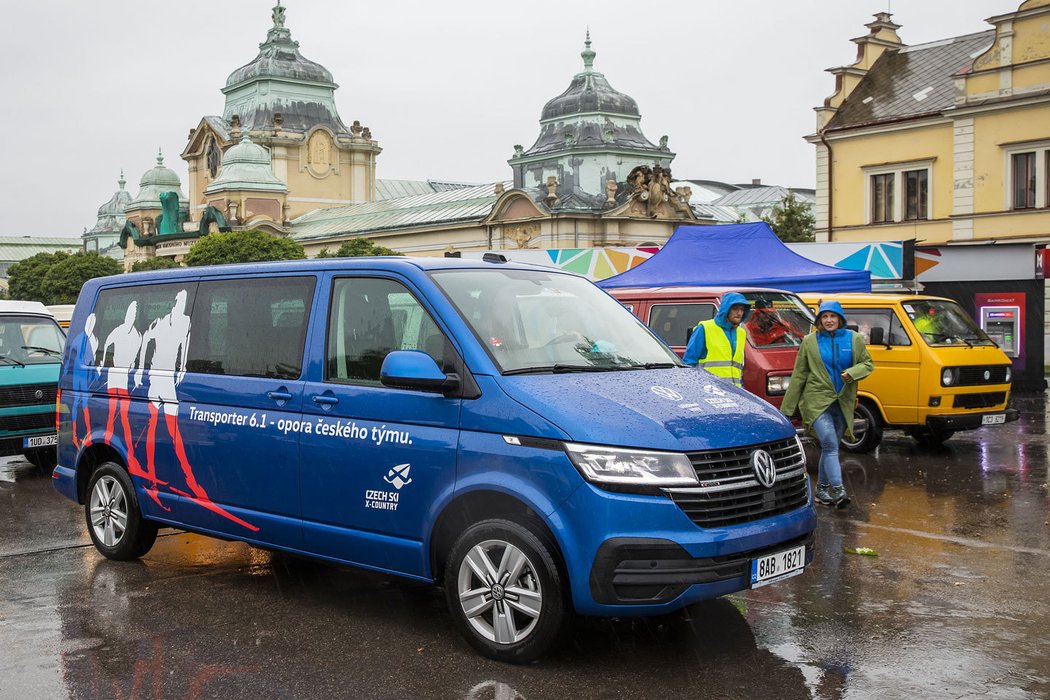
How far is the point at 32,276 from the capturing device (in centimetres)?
7238

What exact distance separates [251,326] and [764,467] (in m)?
3.27

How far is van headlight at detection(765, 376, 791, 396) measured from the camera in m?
12.3

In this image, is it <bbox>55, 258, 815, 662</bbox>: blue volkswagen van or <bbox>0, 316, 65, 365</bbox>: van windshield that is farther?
<bbox>0, 316, 65, 365</bbox>: van windshield

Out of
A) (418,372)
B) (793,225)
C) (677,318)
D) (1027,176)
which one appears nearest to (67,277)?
(793,225)

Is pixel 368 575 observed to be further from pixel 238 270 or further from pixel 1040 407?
pixel 1040 407

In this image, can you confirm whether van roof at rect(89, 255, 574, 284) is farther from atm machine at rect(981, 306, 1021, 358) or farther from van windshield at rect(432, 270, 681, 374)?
atm machine at rect(981, 306, 1021, 358)

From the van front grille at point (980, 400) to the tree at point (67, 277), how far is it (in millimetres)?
63402

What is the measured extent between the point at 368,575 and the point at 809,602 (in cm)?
291

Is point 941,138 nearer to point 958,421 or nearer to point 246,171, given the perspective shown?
point 958,421

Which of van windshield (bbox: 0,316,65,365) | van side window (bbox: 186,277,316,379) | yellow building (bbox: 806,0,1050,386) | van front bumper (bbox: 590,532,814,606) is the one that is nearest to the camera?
van front bumper (bbox: 590,532,814,606)

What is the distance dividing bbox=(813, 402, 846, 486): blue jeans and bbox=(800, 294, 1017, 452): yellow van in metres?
3.45

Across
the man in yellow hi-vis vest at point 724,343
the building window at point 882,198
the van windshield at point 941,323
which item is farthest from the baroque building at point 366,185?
the man in yellow hi-vis vest at point 724,343

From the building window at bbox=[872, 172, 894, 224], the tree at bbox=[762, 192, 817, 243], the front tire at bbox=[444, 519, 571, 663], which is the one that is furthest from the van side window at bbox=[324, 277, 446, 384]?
the tree at bbox=[762, 192, 817, 243]

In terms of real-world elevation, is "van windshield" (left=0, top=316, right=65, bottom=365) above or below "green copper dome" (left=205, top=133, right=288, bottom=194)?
below
